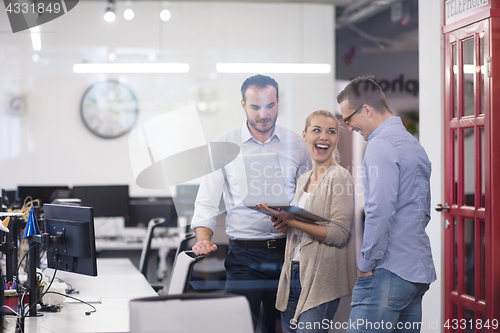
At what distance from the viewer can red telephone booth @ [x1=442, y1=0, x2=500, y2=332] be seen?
2717mm

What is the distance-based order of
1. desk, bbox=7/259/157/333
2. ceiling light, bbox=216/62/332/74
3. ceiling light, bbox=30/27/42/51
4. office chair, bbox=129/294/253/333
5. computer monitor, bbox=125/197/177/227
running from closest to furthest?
1. office chair, bbox=129/294/253/333
2. desk, bbox=7/259/157/333
3. ceiling light, bbox=216/62/332/74
4. ceiling light, bbox=30/27/42/51
5. computer monitor, bbox=125/197/177/227

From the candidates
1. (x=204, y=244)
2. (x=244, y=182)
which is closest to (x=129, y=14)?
(x=244, y=182)

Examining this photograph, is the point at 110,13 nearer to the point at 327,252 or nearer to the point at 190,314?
the point at 327,252

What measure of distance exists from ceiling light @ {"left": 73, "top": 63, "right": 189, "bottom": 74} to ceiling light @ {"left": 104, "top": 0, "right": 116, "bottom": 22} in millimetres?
357

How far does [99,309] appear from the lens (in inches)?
95.5

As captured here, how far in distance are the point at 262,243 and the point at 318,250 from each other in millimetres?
324

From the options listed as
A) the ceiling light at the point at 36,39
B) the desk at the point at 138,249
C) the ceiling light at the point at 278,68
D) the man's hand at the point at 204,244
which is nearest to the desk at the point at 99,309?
the man's hand at the point at 204,244

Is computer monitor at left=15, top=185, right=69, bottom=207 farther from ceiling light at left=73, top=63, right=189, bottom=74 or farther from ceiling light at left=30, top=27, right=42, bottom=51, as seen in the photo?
ceiling light at left=30, top=27, right=42, bottom=51

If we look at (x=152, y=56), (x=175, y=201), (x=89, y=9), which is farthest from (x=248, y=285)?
(x=89, y=9)

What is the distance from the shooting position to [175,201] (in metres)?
3.02

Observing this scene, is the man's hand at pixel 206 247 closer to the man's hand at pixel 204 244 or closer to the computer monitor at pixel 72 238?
the man's hand at pixel 204 244

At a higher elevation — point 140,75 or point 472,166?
point 140,75

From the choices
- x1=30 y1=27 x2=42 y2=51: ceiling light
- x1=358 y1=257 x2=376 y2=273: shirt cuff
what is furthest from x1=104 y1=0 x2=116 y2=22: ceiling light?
x1=358 y1=257 x2=376 y2=273: shirt cuff

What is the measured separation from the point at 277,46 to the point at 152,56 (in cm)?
104
